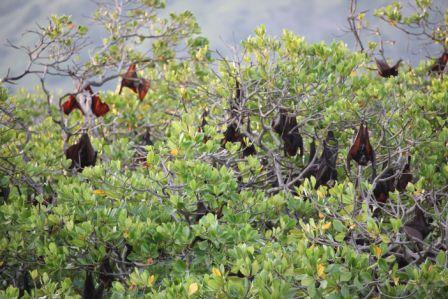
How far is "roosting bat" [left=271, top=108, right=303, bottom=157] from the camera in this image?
674 centimetres

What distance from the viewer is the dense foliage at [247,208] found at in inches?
169

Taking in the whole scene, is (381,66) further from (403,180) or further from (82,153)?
(82,153)

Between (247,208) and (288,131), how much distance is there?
1.43 meters

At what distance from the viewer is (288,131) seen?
6.73m

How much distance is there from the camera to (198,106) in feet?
32.3

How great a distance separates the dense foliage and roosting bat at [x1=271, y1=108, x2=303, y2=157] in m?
0.27

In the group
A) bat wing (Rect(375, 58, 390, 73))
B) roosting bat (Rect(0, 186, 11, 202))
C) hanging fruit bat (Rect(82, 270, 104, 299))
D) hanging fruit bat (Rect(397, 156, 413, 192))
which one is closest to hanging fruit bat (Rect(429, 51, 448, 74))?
bat wing (Rect(375, 58, 390, 73))

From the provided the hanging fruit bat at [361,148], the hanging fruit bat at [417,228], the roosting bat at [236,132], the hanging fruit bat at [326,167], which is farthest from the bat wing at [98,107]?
the hanging fruit bat at [417,228]

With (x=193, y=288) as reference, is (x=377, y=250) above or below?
above

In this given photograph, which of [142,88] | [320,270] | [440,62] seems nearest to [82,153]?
[142,88]

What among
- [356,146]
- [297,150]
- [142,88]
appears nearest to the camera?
[356,146]

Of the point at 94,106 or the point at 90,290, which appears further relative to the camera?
the point at 94,106

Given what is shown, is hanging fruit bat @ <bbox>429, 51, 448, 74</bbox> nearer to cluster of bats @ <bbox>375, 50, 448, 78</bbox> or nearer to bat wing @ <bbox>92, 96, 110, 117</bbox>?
cluster of bats @ <bbox>375, 50, 448, 78</bbox>

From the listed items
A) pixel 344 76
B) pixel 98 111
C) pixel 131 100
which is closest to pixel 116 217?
pixel 98 111
